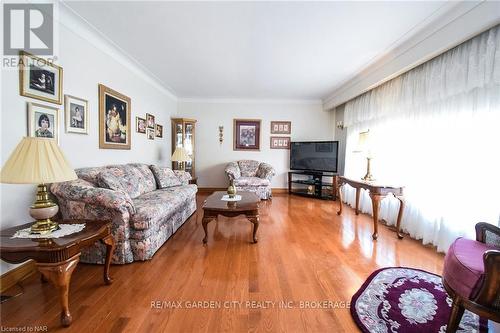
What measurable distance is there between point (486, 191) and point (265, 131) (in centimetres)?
434

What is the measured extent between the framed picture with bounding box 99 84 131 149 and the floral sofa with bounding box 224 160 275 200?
2309 mm

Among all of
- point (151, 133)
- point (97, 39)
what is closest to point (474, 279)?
point (97, 39)

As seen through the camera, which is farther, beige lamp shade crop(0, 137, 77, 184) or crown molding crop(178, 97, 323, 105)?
crown molding crop(178, 97, 323, 105)

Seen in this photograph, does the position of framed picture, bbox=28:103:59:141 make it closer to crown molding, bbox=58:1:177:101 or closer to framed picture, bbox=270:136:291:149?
crown molding, bbox=58:1:177:101

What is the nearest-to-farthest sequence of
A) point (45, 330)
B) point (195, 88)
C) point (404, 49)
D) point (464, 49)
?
point (45, 330)
point (464, 49)
point (404, 49)
point (195, 88)

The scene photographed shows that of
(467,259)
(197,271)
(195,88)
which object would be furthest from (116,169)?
(467,259)

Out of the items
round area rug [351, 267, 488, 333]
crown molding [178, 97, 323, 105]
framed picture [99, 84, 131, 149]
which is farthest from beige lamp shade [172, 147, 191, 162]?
round area rug [351, 267, 488, 333]

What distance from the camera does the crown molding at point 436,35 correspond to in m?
1.81

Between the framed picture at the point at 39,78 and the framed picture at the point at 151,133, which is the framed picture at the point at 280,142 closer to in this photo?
the framed picture at the point at 151,133

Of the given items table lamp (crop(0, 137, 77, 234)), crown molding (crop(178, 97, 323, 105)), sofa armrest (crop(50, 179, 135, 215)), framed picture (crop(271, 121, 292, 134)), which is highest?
crown molding (crop(178, 97, 323, 105))

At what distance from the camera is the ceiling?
2020mm

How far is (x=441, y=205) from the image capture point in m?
2.41

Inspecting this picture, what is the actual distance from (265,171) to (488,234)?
3.96 m

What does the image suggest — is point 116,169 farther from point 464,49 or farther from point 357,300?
point 464,49
